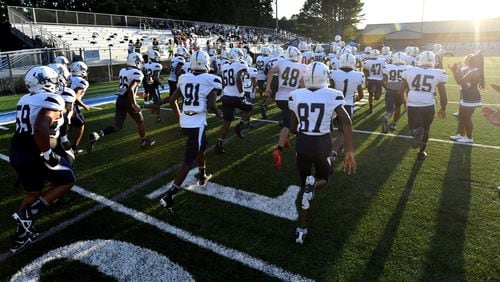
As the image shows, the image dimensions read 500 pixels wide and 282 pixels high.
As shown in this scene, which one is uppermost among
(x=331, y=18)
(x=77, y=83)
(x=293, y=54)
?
(x=331, y=18)

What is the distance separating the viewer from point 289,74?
7.50 m

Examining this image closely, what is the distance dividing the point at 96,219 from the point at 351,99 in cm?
495

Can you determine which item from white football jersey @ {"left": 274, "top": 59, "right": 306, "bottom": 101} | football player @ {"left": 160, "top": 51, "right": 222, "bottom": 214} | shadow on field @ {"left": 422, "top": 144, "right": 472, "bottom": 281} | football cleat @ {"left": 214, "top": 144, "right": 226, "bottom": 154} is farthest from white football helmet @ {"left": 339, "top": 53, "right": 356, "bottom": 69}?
football cleat @ {"left": 214, "top": 144, "right": 226, "bottom": 154}

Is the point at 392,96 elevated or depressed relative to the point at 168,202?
elevated

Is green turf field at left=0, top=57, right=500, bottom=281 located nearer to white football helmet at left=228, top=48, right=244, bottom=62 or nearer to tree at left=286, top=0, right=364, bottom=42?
white football helmet at left=228, top=48, right=244, bottom=62

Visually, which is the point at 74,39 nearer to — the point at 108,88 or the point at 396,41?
the point at 108,88

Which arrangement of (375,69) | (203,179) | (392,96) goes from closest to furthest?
(203,179) → (392,96) → (375,69)

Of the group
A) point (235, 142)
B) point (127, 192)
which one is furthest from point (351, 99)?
point (127, 192)

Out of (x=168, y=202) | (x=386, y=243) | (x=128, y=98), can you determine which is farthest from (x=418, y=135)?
(x=128, y=98)

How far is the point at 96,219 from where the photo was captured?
4.67 meters

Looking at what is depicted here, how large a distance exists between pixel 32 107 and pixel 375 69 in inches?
383

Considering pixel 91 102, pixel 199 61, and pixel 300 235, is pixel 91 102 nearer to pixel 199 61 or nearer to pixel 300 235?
pixel 199 61

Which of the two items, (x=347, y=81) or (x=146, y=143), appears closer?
(x=347, y=81)

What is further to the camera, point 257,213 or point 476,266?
point 257,213
